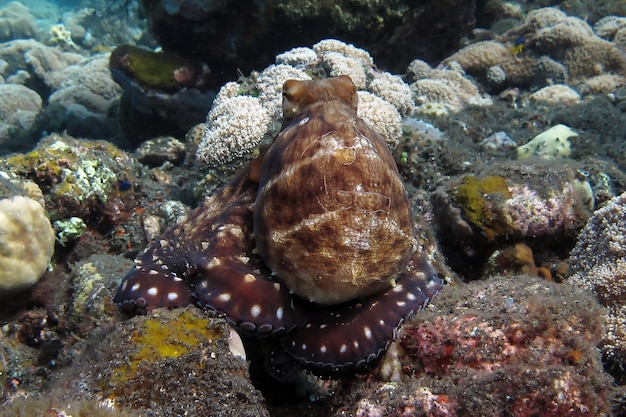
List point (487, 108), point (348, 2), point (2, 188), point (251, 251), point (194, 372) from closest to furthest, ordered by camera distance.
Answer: point (194, 372), point (251, 251), point (2, 188), point (348, 2), point (487, 108)

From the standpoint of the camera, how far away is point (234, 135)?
5.31 meters

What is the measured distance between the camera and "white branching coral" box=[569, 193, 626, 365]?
3.35 meters

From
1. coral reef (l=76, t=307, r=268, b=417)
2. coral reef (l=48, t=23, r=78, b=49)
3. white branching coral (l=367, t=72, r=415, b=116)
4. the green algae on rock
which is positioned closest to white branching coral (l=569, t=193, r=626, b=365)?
coral reef (l=76, t=307, r=268, b=417)

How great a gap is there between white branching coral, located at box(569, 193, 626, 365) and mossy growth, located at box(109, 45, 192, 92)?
7.63m

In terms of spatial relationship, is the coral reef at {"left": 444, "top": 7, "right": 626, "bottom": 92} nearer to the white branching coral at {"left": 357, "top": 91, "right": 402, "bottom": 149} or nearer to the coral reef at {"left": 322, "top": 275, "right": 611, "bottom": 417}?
the white branching coral at {"left": 357, "top": 91, "right": 402, "bottom": 149}

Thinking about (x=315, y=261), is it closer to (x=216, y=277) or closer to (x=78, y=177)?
(x=216, y=277)

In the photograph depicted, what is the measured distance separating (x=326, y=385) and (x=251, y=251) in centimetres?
117

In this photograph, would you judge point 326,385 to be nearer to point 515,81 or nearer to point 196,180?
point 196,180

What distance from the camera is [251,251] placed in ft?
9.91

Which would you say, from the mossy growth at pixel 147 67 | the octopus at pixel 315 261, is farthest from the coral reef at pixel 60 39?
the octopus at pixel 315 261

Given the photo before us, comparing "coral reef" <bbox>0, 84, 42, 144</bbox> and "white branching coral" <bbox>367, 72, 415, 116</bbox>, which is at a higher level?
"white branching coral" <bbox>367, 72, 415, 116</bbox>

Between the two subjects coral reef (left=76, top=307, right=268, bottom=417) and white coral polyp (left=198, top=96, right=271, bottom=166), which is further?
white coral polyp (left=198, top=96, right=271, bottom=166)

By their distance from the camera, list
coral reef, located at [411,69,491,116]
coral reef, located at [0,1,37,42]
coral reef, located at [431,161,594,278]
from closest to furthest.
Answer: coral reef, located at [431,161,594,278] → coral reef, located at [411,69,491,116] → coral reef, located at [0,1,37,42]

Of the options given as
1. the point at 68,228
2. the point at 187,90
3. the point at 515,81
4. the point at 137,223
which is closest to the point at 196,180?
the point at 137,223
